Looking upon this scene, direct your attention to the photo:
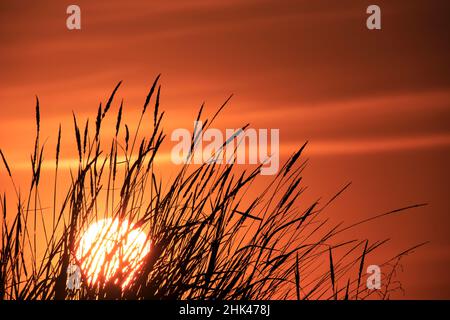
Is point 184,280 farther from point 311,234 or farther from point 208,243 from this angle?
point 311,234

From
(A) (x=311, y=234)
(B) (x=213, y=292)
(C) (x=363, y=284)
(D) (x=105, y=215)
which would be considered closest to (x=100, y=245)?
(D) (x=105, y=215)

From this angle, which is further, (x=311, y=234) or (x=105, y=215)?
(x=311, y=234)

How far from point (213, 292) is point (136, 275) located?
0.19 meters

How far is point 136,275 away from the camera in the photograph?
5.94ft

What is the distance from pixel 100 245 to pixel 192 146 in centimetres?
33

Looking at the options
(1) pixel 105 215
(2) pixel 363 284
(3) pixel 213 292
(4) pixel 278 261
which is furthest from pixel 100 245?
(2) pixel 363 284
